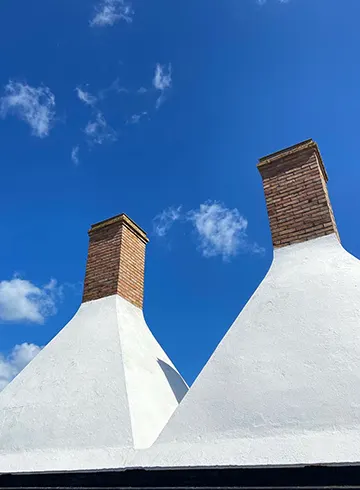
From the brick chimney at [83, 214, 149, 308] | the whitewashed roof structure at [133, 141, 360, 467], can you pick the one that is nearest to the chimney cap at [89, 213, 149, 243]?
the brick chimney at [83, 214, 149, 308]

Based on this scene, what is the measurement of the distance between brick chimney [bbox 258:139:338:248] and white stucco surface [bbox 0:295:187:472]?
268 cm

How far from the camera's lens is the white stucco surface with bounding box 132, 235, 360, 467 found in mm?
2910

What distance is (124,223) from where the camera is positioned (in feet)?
24.0

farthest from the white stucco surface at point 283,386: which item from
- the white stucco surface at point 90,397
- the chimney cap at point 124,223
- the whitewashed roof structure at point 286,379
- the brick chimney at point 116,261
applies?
the chimney cap at point 124,223

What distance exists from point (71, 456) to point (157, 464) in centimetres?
120

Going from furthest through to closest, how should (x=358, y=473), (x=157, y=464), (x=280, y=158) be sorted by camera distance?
(x=280, y=158), (x=157, y=464), (x=358, y=473)

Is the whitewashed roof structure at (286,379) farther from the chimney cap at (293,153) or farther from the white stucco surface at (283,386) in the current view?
the chimney cap at (293,153)

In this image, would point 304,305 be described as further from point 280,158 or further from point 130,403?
point 280,158

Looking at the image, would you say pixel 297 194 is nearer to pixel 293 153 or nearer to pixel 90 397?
pixel 293 153

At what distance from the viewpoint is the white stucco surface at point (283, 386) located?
9.55 feet

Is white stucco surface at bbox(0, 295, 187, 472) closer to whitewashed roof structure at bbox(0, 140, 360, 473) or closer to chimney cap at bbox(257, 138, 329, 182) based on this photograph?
whitewashed roof structure at bbox(0, 140, 360, 473)

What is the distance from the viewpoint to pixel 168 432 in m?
3.52

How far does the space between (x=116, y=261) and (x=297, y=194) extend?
3503mm

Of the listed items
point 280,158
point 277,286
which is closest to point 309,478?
point 277,286
